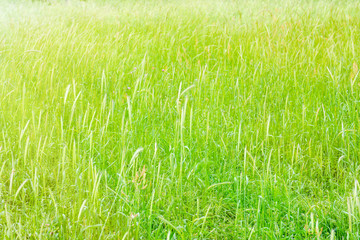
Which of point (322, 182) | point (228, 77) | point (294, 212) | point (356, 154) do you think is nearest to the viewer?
point (294, 212)

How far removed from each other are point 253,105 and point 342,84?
2.44 ft

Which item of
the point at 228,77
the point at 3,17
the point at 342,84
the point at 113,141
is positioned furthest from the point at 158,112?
the point at 3,17

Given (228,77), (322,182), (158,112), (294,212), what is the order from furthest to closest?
(228,77)
(158,112)
(322,182)
(294,212)

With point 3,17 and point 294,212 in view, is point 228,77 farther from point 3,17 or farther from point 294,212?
point 3,17

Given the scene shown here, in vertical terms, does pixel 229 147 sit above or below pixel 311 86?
below

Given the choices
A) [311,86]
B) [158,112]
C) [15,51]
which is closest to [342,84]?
[311,86]

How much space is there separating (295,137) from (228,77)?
32.7 inches

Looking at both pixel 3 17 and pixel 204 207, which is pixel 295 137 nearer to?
pixel 204 207

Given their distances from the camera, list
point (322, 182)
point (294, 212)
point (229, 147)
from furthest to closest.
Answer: point (229, 147) < point (322, 182) < point (294, 212)

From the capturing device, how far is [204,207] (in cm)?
136

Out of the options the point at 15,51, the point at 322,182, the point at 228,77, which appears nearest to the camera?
the point at 322,182

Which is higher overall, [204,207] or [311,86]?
[311,86]

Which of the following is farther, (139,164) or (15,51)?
(15,51)

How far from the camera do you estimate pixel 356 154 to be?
5.59 feet
